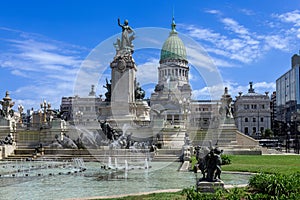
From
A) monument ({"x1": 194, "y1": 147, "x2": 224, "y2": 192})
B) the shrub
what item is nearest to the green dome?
monument ({"x1": 194, "y1": 147, "x2": 224, "y2": 192})

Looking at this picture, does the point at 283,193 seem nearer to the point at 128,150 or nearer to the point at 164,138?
the point at 128,150

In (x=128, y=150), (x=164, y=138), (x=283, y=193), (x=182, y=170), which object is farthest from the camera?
(x=164, y=138)

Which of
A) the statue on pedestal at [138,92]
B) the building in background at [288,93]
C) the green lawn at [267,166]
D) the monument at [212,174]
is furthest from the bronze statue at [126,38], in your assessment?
the building in background at [288,93]

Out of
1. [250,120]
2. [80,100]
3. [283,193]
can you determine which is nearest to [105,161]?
[283,193]

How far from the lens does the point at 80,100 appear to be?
359ft

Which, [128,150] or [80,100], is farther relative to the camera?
[80,100]

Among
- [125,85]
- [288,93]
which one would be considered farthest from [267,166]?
[288,93]

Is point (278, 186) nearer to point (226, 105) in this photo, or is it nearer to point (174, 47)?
point (226, 105)

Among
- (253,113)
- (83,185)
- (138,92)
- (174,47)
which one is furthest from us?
(174,47)

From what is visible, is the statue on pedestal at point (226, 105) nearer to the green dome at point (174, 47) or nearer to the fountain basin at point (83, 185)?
the fountain basin at point (83, 185)

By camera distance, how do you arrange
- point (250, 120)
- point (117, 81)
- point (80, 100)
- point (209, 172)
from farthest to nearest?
point (250, 120) → point (80, 100) → point (117, 81) → point (209, 172)

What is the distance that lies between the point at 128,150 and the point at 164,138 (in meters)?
8.42

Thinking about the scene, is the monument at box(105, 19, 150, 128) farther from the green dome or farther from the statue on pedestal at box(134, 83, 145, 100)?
the green dome

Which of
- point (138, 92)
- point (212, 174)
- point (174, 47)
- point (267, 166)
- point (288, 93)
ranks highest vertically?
point (174, 47)
